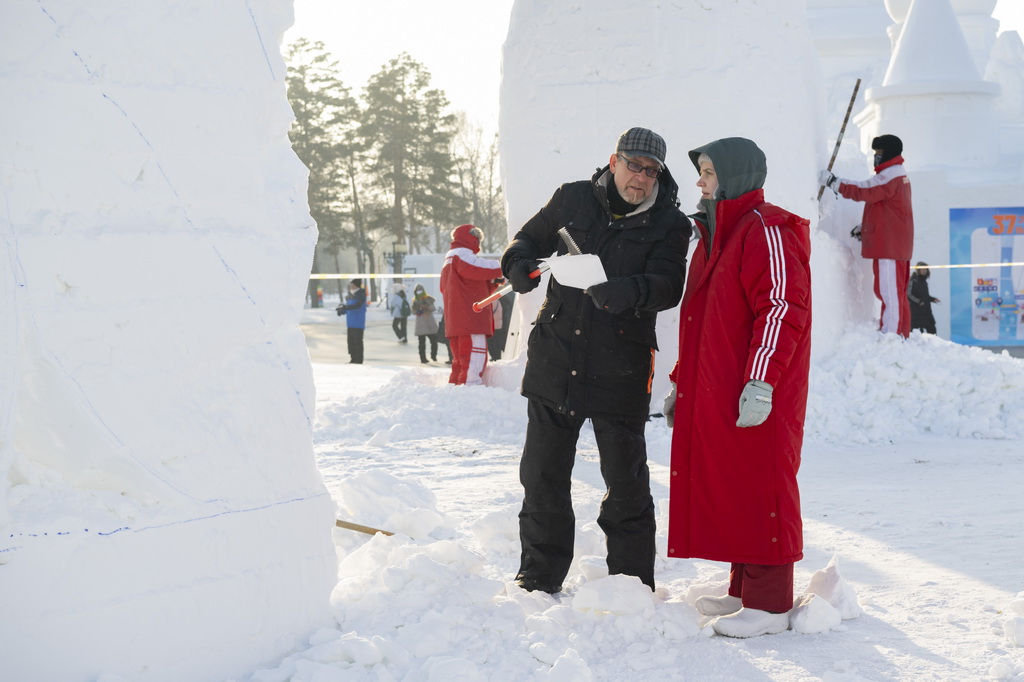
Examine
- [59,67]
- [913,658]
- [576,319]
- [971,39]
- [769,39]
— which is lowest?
[913,658]

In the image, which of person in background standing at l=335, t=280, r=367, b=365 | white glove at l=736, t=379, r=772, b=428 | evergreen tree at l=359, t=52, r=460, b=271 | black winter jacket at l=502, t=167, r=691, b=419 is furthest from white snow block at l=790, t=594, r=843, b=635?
evergreen tree at l=359, t=52, r=460, b=271

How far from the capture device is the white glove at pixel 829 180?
7926 mm

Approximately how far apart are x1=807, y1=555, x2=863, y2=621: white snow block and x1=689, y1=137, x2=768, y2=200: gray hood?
4.21ft

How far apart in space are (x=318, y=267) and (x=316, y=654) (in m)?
52.9

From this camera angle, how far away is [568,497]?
3.64 metres

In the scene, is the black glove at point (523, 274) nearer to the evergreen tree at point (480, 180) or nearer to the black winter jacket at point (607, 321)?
the black winter jacket at point (607, 321)

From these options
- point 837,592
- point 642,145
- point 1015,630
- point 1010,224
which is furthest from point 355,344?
point 1015,630

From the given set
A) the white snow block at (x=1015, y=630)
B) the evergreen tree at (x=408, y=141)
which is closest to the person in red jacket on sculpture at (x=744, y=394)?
the white snow block at (x=1015, y=630)

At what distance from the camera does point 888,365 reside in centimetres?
731

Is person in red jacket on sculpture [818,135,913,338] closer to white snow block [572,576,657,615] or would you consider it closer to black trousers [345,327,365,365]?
white snow block [572,576,657,615]

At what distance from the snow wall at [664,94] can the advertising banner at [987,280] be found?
7.07m

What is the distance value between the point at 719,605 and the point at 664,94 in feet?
15.7

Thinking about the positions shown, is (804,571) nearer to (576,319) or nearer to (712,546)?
(712,546)

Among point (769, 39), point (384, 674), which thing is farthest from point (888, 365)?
point (384, 674)
